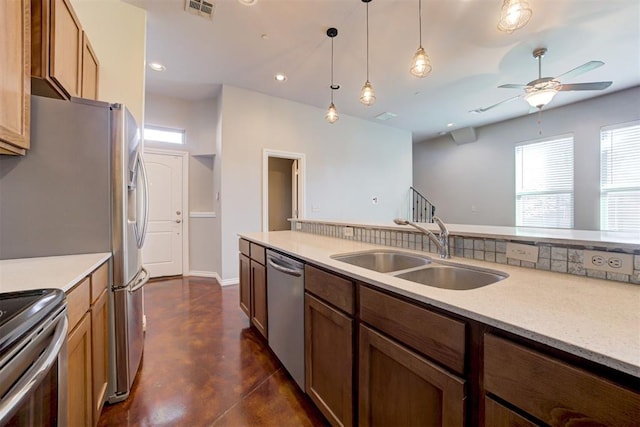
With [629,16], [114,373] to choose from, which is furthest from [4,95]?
[629,16]

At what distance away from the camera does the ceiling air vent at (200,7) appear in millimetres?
2395

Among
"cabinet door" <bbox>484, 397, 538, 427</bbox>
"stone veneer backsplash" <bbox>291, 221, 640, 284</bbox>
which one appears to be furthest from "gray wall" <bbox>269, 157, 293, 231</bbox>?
"cabinet door" <bbox>484, 397, 538, 427</bbox>

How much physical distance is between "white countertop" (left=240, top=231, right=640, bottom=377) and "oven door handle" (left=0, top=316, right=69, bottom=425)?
1.01 metres

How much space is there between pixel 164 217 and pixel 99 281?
3326 mm

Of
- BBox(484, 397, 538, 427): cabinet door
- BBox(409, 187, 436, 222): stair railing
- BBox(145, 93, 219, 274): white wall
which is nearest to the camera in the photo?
BBox(484, 397, 538, 427): cabinet door

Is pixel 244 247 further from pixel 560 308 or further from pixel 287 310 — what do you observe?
pixel 560 308

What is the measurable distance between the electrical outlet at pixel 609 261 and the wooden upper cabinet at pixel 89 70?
3007 millimetres

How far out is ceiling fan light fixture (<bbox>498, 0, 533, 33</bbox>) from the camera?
154 cm

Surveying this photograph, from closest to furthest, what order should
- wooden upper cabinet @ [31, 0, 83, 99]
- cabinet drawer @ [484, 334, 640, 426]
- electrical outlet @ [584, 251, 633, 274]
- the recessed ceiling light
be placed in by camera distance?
1. cabinet drawer @ [484, 334, 640, 426]
2. electrical outlet @ [584, 251, 633, 274]
3. wooden upper cabinet @ [31, 0, 83, 99]
4. the recessed ceiling light

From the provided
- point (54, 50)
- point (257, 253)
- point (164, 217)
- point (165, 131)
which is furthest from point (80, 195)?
point (165, 131)

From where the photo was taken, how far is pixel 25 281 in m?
1.00

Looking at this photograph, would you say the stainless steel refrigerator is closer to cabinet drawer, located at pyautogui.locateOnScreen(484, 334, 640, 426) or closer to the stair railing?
cabinet drawer, located at pyautogui.locateOnScreen(484, 334, 640, 426)

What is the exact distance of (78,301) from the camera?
3.61 feet

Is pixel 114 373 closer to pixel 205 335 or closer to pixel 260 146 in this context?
pixel 205 335
